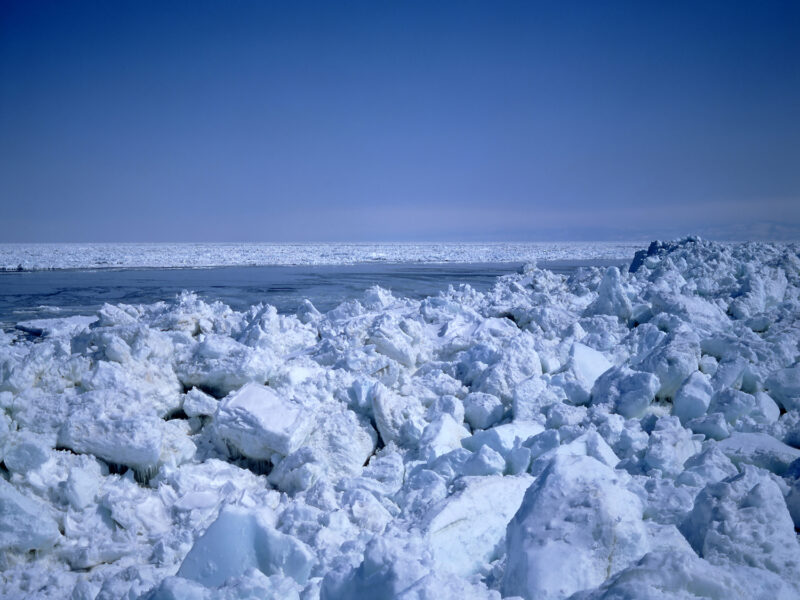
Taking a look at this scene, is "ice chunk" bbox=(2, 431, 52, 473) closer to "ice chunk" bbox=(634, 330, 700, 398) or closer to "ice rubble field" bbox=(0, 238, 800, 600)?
"ice rubble field" bbox=(0, 238, 800, 600)

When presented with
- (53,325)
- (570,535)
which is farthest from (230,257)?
(570,535)

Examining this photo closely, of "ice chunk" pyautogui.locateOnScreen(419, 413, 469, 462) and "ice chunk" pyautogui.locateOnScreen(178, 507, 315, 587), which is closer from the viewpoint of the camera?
"ice chunk" pyautogui.locateOnScreen(178, 507, 315, 587)

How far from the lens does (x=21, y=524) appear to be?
2.12 m

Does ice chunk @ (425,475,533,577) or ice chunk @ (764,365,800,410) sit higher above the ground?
ice chunk @ (764,365,800,410)

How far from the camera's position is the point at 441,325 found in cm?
541

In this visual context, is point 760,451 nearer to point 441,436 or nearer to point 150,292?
point 441,436

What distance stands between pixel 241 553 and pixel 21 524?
1009 millimetres

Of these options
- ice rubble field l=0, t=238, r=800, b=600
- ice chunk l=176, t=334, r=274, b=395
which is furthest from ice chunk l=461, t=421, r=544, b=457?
ice chunk l=176, t=334, r=274, b=395

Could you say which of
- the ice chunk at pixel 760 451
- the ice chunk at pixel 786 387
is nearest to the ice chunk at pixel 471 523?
the ice chunk at pixel 760 451

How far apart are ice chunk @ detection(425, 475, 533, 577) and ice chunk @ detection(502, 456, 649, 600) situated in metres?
0.23

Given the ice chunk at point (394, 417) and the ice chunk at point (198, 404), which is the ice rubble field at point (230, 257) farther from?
the ice chunk at point (198, 404)

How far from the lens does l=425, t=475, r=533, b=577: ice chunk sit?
196 centimetres

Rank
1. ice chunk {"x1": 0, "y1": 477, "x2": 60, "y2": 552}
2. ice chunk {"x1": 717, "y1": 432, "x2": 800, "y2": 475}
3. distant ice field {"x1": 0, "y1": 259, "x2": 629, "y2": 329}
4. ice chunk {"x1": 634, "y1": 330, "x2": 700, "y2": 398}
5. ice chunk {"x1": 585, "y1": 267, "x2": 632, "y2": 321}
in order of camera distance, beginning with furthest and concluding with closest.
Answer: distant ice field {"x1": 0, "y1": 259, "x2": 629, "y2": 329}, ice chunk {"x1": 585, "y1": 267, "x2": 632, "y2": 321}, ice chunk {"x1": 634, "y1": 330, "x2": 700, "y2": 398}, ice chunk {"x1": 717, "y1": 432, "x2": 800, "y2": 475}, ice chunk {"x1": 0, "y1": 477, "x2": 60, "y2": 552}

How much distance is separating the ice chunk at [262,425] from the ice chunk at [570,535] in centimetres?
135
